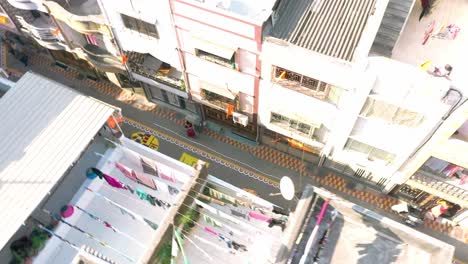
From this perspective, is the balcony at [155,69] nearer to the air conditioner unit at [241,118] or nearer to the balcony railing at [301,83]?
the air conditioner unit at [241,118]

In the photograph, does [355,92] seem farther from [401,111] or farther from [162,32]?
[162,32]

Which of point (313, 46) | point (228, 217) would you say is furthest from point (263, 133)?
point (228, 217)

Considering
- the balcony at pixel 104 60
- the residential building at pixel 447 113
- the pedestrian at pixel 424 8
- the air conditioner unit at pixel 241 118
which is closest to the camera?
the residential building at pixel 447 113

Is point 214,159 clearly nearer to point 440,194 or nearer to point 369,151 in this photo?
point 369,151

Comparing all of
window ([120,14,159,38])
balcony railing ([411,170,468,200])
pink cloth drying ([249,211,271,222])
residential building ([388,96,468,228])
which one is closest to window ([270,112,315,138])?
residential building ([388,96,468,228])

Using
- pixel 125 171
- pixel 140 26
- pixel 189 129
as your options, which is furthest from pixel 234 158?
pixel 140 26

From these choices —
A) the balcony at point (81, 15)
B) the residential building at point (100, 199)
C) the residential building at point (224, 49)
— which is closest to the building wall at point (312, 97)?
the residential building at point (224, 49)

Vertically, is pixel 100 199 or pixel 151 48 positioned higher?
pixel 151 48
